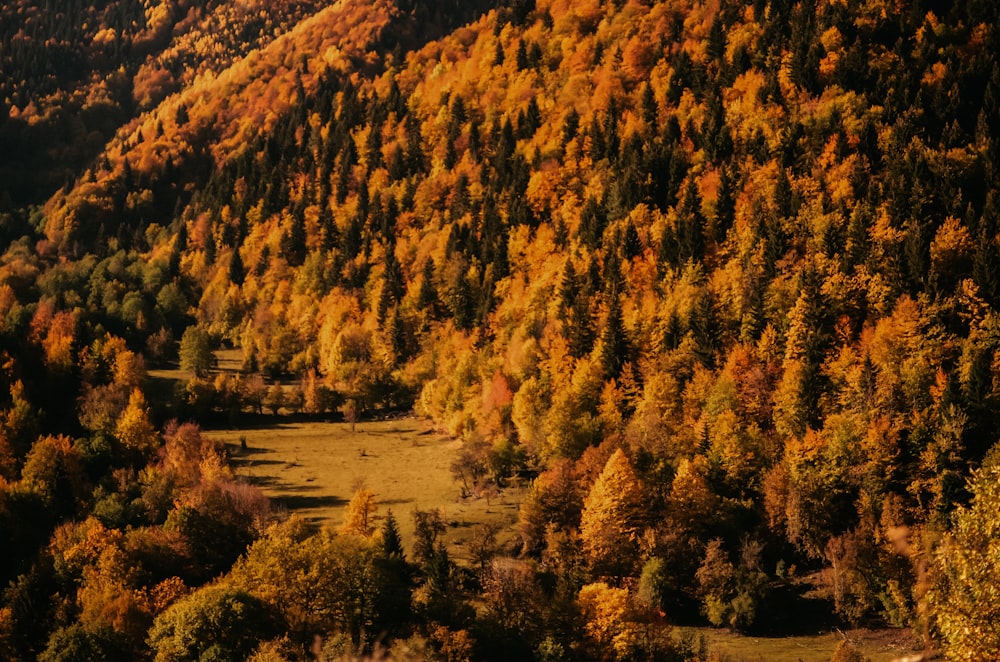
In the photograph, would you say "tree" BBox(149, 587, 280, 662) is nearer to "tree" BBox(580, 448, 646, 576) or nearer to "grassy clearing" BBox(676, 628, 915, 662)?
"tree" BBox(580, 448, 646, 576)

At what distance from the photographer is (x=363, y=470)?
13225 cm

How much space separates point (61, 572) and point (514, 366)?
77638 millimetres

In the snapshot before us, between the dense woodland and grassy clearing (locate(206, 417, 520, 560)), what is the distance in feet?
12.6

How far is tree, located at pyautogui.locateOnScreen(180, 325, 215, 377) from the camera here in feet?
558

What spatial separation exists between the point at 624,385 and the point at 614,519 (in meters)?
33.6

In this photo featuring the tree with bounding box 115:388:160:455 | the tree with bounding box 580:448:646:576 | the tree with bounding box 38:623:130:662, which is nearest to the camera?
the tree with bounding box 38:623:130:662

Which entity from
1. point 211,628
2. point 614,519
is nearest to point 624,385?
point 614,519

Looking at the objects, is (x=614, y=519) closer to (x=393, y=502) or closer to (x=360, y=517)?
(x=360, y=517)

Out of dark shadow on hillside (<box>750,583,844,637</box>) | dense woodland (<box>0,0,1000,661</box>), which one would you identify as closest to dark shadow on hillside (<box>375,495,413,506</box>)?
dense woodland (<box>0,0,1000,661</box>)

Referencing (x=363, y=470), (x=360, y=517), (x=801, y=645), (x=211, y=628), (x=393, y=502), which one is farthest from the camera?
(x=363, y=470)

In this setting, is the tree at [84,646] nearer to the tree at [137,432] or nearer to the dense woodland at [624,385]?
the dense woodland at [624,385]

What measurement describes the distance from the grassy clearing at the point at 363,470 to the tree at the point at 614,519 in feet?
37.1

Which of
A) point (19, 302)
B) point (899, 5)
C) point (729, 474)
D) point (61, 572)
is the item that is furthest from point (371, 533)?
point (899, 5)

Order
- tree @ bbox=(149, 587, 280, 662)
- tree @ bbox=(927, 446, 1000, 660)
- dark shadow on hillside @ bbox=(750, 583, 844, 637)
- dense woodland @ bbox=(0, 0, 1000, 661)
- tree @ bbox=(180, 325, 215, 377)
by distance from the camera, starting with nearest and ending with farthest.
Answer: tree @ bbox=(927, 446, 1000, 660) < tree @ bbox=(149, 587, 280, 662) < dense woodland @ bbox=(0, 0, 1000, 661) < dark shadow on hillside @ bbox=(750, 583, 844, 637) < tree @ bbox=(180, 325, 215, 377)
